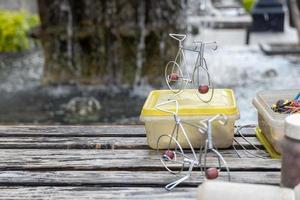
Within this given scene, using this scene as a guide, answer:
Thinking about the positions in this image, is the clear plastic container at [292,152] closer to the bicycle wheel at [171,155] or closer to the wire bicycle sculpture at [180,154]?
the wire bicycle sculpture at [180,154]

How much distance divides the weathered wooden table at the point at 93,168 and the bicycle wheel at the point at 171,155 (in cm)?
2

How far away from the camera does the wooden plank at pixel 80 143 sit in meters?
1.95

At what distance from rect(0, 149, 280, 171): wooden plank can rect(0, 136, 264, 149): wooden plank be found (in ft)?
0.16

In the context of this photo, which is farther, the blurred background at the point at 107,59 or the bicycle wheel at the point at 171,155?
the blurred background at the point at 107,59

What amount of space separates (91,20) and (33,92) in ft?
3.50

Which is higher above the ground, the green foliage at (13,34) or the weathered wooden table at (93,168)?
the weathered wooden table at (93,168)

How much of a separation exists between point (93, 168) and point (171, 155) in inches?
9.6

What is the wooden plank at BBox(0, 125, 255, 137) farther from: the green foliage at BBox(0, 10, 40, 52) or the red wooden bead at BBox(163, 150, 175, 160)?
the green foliage at BBox(0, 10, 40, 52)

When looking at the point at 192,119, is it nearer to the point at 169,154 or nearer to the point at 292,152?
the point at 169,154

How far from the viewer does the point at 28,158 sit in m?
1.83

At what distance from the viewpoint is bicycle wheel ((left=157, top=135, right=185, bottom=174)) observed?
5.52 feet

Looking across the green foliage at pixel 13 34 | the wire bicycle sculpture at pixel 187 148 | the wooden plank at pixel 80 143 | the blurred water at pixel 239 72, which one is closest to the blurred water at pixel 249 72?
the blurred water at pixel 239 72

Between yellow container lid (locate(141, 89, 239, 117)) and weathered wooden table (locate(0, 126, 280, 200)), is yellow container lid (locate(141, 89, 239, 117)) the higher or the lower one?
the higher one

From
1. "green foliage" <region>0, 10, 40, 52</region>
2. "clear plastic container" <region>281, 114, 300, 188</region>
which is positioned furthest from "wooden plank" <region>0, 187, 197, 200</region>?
"green foliage" <region>0, 10, 40, 52</region>
